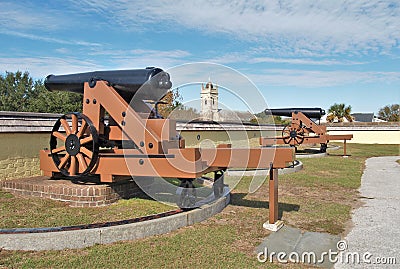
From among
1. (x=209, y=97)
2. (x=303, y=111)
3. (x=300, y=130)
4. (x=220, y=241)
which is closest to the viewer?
(x=220, y=241)

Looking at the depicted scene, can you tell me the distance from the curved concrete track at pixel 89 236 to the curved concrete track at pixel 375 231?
195cm

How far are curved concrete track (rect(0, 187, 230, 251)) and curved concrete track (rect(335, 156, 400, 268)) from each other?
1951 millimetres

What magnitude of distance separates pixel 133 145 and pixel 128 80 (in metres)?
0.99

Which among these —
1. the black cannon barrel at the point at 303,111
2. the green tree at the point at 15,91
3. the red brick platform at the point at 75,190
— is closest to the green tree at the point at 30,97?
the green tree at the point at 15,91

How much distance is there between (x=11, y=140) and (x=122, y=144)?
2.18 metres

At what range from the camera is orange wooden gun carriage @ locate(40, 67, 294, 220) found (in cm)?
494

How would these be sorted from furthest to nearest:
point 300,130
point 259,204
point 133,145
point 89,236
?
point 300,130 → point 259,204 → point 133,145 → point 89,236

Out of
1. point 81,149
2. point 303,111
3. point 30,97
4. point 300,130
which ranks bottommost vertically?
point 81,149

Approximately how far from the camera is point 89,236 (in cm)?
399

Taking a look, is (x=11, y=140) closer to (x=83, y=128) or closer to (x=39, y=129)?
(x=39, y=129)

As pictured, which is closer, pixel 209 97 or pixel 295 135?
pixel 209 97

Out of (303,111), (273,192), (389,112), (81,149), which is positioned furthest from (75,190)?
(389,112)

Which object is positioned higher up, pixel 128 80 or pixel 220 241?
pixel 128 80

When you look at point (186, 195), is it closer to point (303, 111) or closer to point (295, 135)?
point (295, 135)
